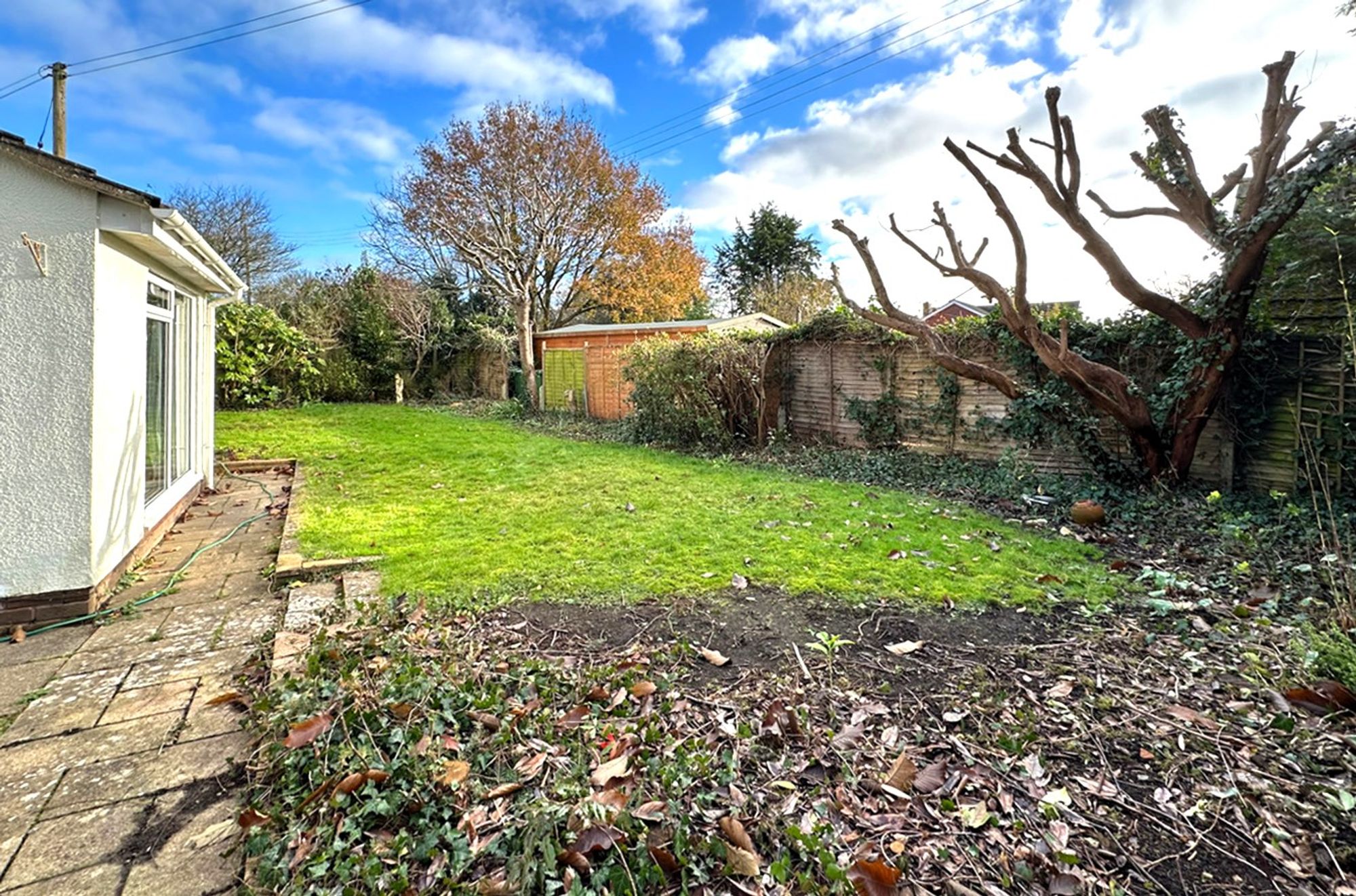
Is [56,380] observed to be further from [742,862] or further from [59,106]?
[59,106]

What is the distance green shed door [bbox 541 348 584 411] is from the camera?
1410 cm

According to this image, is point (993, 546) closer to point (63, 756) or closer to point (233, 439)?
point (63, 756)

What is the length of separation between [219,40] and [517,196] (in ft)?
26.8

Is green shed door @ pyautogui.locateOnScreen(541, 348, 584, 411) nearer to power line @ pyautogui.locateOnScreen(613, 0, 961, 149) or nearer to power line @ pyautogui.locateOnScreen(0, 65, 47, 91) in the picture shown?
power line @ pyautogui.locateOnScreen(613, 0, 961, 149)

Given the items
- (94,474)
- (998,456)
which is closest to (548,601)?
(94,474)

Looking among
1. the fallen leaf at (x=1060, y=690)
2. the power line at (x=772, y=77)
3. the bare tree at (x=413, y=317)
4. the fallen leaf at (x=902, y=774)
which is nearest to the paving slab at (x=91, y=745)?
the fallen leaf at (x=902, y=774)

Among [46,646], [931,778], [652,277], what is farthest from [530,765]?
[652,277]

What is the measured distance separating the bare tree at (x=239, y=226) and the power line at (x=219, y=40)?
29.3ft

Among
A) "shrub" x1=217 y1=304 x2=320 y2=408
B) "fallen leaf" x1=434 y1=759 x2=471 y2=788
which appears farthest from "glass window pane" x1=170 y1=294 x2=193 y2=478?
"shrub" x1=217 y1=304 x2=320 y2=408

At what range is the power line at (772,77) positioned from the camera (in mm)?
11266

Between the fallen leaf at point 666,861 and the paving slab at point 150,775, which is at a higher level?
the fallen leaf at point 666,861

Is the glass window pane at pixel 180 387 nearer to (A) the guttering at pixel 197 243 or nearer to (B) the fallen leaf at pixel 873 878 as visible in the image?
(A) the guttering at pixel 197 243

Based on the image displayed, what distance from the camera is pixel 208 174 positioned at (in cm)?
1897

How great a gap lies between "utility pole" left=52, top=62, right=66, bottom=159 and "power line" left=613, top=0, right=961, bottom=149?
13183 mm
